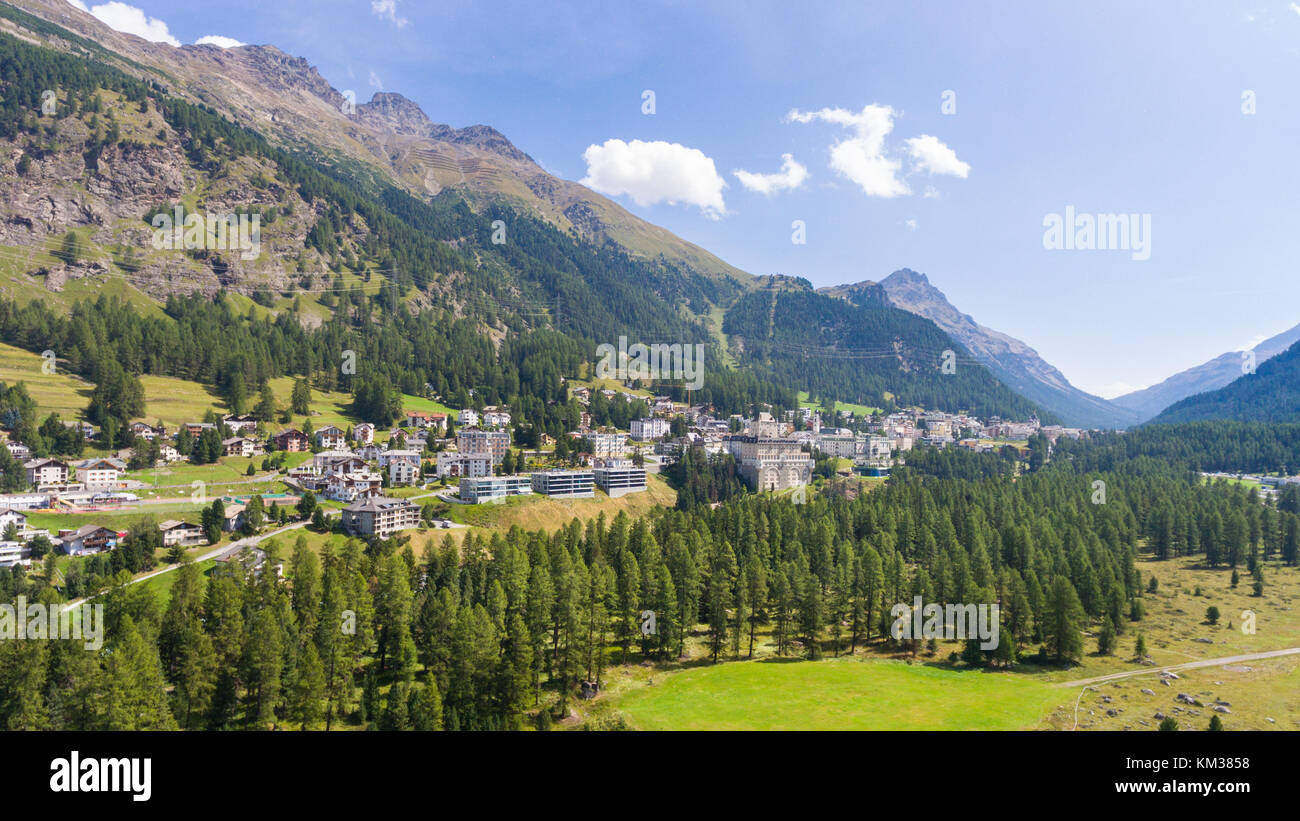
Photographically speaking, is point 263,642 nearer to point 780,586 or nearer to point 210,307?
point 780,586

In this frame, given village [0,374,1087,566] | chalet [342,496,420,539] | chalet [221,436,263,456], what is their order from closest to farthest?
village [0,374,1087,566] < chalet [342,496,420,539] < chalet [221,436,263,456]

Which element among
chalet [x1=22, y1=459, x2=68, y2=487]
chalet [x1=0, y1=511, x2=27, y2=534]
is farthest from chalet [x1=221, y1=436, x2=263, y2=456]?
chalet [x1=0, y1=511, x2=27, y2=534]

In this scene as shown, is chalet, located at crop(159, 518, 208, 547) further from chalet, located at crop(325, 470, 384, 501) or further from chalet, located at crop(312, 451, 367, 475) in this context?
chalet, located at crop(312, 451, 367, 475)

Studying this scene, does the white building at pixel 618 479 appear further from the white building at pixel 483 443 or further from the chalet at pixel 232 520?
the chalet at pixel 232 520

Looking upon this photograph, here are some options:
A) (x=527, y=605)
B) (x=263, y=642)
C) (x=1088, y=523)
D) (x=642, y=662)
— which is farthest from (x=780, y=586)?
(x=1088, y=523)

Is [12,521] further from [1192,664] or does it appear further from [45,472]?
[1192,664]

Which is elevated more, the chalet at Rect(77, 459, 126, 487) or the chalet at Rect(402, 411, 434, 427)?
the chalet at Rect(402, 411, 434, 427)
